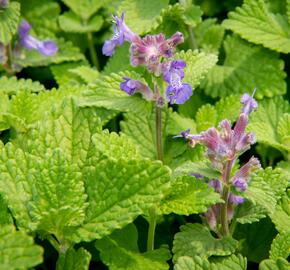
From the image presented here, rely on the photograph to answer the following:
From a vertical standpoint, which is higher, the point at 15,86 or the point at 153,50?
the point at 153,50

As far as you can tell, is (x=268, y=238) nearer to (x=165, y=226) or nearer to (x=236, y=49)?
(x=165, y=226)

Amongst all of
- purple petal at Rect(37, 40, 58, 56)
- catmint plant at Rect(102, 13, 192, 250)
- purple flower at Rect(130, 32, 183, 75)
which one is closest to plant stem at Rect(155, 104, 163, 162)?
catmint plant at Rect(102, 13, 192, 250)

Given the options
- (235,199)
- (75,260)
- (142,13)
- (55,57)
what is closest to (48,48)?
(55,57)

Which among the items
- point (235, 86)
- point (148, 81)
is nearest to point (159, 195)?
point (148, 81)

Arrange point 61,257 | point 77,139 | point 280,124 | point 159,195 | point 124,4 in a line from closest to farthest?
point 159,195 → point 61,257 → point 77,139 → point 280,124 → point 124,4

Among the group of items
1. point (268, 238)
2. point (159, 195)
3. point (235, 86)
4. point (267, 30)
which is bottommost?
point (268, 238)

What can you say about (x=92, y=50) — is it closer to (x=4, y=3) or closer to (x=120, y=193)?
(x=4, y=3)

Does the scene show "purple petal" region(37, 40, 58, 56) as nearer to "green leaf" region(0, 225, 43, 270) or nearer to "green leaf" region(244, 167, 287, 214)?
"green leaf" region(244, 167, 287, 214)
